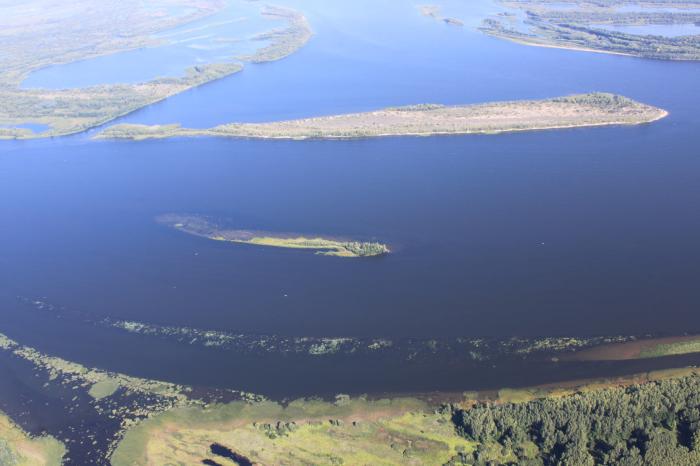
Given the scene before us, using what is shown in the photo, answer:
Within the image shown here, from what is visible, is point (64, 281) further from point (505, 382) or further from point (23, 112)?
point (23, 112)

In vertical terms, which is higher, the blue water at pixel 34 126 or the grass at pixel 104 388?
the blue water at pixel 34 126

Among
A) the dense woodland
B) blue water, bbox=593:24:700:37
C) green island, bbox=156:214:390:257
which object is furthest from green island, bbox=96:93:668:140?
blue water, bbox=593:24:700:37

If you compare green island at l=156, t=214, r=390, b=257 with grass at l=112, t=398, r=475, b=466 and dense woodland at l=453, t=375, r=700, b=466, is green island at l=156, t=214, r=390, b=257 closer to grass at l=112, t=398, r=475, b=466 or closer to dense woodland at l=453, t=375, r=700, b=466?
grass at l=112, t=398, r=475, b=466

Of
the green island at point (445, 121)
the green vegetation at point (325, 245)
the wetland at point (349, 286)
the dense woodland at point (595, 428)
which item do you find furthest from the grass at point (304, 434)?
the green island at point (445, 121)

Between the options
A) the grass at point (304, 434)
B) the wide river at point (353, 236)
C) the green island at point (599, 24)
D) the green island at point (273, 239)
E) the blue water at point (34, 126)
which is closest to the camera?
the grass at point (304, 434)

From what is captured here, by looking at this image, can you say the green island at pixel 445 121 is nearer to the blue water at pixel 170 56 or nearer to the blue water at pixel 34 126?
the blue water at pixel 34 126
